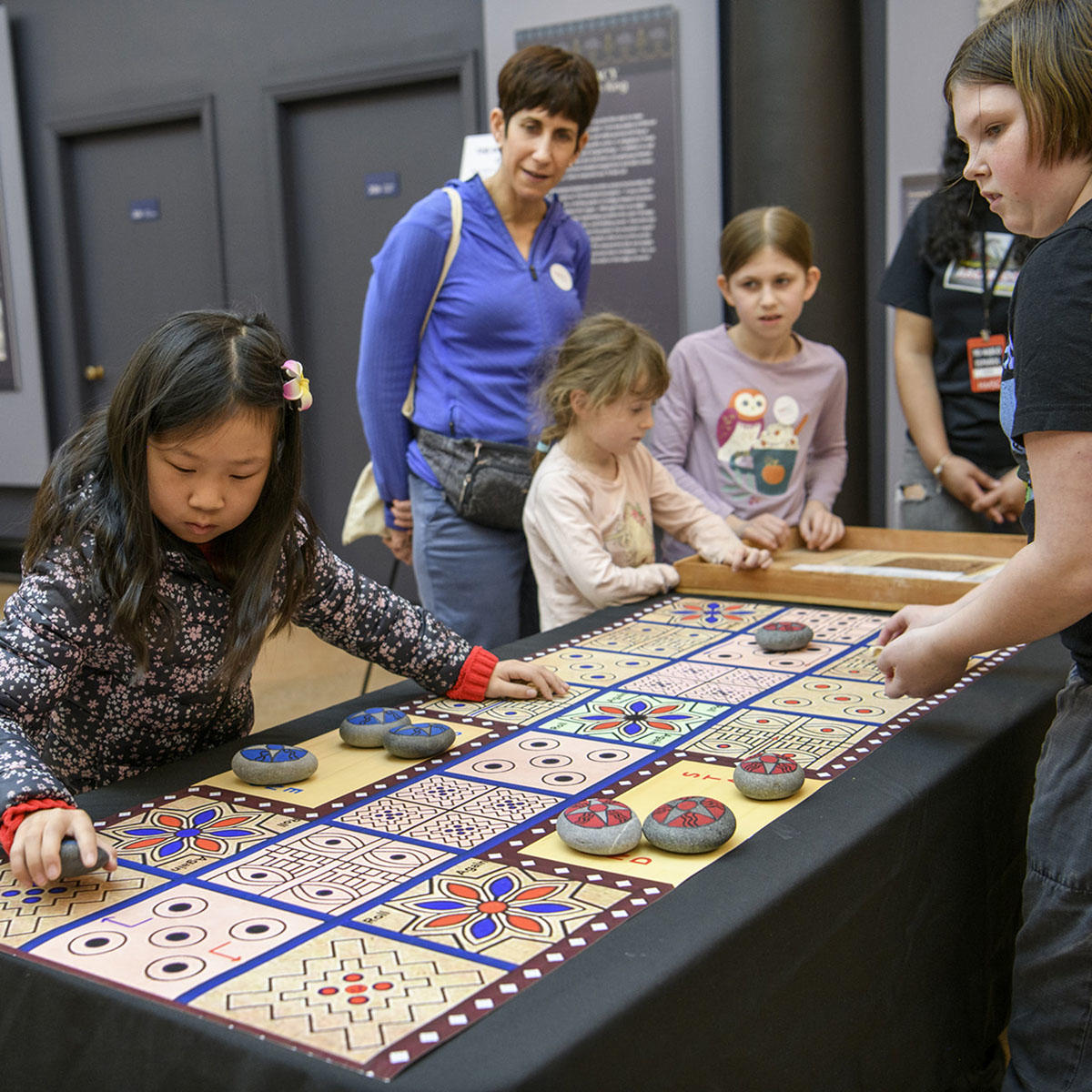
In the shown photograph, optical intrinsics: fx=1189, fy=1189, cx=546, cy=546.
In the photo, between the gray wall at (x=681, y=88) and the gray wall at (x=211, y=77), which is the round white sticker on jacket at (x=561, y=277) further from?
the gray wall at (x=211, y=77)

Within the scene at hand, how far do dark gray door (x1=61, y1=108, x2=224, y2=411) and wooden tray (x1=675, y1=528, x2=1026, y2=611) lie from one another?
419cm

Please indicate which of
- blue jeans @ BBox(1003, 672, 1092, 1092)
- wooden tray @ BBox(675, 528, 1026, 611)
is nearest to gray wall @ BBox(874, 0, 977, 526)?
wooden tray @ BBox(675, 528, 1026, 611)

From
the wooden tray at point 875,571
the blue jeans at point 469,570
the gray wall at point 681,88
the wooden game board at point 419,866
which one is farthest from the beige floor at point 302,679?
the wooden game board at point 419,866

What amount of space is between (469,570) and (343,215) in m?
3.48

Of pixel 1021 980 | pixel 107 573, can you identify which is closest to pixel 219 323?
pixel 107 573

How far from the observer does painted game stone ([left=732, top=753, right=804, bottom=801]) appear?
129 cm

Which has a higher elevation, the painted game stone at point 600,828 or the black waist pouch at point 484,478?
the black waist pouch at point 484,478

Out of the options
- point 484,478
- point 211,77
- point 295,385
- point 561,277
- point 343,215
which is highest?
point 211,77

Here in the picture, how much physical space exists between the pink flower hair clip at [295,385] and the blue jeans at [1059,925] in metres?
0.99

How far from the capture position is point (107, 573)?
1437 millimetres

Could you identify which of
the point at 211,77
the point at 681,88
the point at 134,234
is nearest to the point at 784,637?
the point at 681,88

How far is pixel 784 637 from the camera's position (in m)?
1.95

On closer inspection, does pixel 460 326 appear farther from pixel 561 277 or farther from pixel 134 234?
pixel 134 234

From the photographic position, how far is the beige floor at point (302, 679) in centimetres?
434
